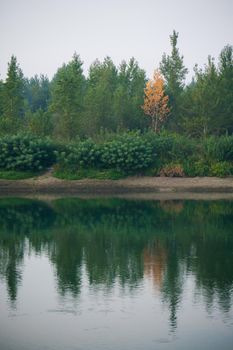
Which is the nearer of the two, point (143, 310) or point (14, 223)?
point (143, 310)

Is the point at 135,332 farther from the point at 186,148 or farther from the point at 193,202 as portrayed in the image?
the point at 186,148

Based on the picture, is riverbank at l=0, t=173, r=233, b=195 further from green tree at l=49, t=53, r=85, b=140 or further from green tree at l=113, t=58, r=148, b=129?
green tree at l=113, t=58, r=148, b=129

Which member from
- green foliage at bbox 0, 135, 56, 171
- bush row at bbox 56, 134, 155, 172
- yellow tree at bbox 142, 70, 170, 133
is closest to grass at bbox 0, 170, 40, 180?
green foliage at bbox 0, 135, 56, 171

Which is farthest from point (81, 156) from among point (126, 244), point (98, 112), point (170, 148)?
point (126, 244)

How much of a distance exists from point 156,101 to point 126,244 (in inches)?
1491

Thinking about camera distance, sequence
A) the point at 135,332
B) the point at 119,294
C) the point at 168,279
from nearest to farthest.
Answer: the point at 135,332
the point at 119,294
the point at 168,279

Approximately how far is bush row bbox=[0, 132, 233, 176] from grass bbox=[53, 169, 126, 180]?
35cm

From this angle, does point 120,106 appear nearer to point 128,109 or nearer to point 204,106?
point 128,109

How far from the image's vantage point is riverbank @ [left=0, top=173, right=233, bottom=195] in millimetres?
46938

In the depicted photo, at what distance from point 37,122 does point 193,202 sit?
2154cm

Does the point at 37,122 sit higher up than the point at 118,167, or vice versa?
the point at 37,122

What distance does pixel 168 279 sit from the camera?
2077cm

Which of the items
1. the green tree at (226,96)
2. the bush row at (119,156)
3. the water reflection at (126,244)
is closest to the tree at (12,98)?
the bush row at (119,156)

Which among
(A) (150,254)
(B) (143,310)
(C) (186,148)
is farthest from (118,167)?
(B) (143,310)
